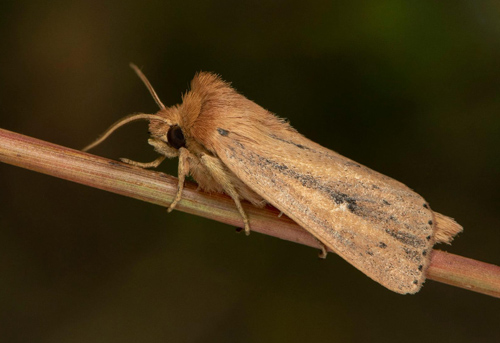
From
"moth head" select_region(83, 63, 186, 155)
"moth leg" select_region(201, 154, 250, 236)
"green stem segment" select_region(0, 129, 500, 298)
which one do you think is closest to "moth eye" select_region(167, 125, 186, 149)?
"moth head" select_region(83, 63, 186, 155)

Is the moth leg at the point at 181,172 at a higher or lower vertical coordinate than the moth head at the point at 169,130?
lower

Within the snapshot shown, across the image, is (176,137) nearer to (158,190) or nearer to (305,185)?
(158,190)

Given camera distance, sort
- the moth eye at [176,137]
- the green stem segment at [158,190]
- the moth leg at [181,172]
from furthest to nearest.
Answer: the moth eye at [176,137]
the moth leg at [181,172]
the green stem segment at [158,190]

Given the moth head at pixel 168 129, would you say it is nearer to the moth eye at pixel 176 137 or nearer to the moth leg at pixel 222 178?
the moth eye at pixel 176 137

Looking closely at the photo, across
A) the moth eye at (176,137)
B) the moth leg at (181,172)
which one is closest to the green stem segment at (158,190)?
the moth leg at (181,172)

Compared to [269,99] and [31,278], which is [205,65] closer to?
[269,99]

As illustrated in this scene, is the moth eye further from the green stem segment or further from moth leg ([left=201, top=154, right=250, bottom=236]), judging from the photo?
the green stem segment
